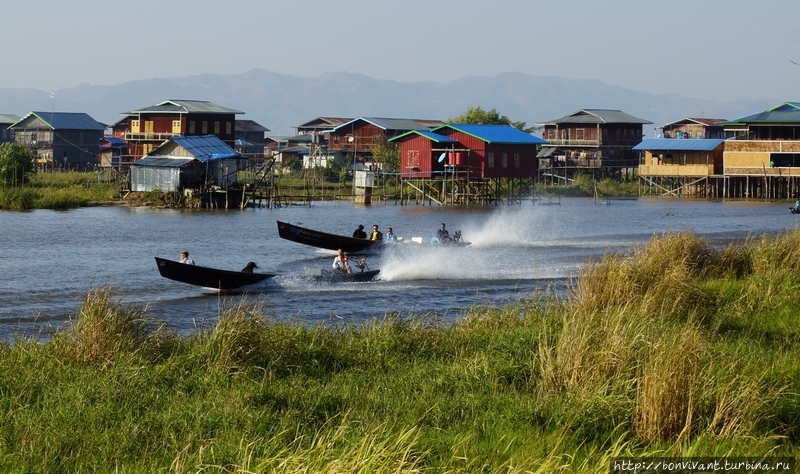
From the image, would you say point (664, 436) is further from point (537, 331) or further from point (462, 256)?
point (462, 256)

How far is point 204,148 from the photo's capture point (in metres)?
65.6

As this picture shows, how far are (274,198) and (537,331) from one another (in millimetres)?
54138

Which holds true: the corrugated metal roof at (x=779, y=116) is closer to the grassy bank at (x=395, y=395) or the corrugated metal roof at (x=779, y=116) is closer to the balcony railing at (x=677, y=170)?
the balcony railing at (x=677, y=170)

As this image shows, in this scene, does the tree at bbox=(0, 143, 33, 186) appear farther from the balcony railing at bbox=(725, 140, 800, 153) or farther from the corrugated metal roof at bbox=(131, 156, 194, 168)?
the balcony railing at bbox=(725, 140, 800, 153)

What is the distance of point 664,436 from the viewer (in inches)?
448

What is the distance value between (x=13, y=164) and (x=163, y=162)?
9.08 m

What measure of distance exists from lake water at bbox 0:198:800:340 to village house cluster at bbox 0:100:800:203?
412cm

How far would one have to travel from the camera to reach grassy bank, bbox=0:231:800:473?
34.2 feet

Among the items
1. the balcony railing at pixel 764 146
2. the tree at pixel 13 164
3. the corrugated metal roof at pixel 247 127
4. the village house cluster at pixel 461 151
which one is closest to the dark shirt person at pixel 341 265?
the village house cluster at pixel 461 151

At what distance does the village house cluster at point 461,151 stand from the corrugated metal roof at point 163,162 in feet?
0.33

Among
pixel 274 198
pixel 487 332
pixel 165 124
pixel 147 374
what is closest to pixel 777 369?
pixel 487 332

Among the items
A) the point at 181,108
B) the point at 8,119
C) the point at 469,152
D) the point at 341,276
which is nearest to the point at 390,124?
the point at 181,108

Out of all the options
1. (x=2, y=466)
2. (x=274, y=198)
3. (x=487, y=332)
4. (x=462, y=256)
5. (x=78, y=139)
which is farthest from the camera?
(x=78, y=139)

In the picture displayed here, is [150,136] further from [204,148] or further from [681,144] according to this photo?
[681,144]
